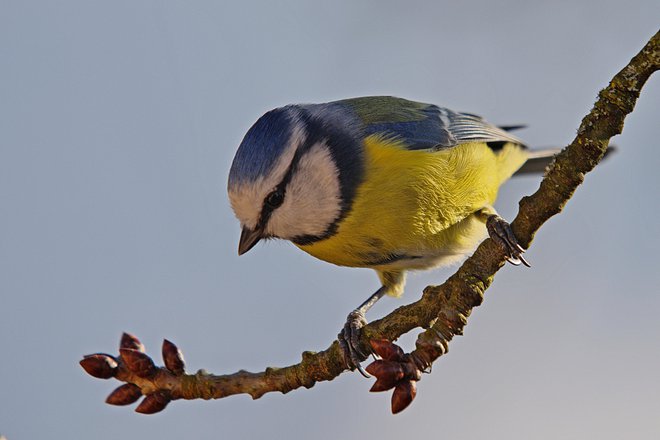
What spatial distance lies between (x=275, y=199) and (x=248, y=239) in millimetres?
156

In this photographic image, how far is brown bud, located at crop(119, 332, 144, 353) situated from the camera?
1607mm

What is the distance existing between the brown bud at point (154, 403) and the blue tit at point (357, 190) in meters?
0.55

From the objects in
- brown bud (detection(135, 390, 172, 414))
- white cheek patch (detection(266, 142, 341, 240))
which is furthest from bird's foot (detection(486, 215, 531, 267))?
brown bud (detection(135, 390, 172, 414))

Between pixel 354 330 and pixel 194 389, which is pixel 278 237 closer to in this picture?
pixel 354 330

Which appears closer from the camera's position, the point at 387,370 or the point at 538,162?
the point at 387,370

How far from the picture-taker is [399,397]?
144 cm

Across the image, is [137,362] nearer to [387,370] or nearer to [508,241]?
[387,370]

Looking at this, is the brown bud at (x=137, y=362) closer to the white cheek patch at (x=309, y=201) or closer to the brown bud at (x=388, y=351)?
the brown bud at (x=388, y=351)

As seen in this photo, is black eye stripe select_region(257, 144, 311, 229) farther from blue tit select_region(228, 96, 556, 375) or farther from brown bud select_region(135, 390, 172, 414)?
brown bud select_region(135, 390, 172, 414)

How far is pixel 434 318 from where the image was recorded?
1689 mm

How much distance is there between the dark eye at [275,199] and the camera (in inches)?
85.1

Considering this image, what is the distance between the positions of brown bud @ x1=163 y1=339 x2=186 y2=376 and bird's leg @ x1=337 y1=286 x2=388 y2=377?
1.19 ft

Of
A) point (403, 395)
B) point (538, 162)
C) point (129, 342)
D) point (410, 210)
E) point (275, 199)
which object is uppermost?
point (538, 162)

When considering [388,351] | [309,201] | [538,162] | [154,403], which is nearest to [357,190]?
[309,201]
